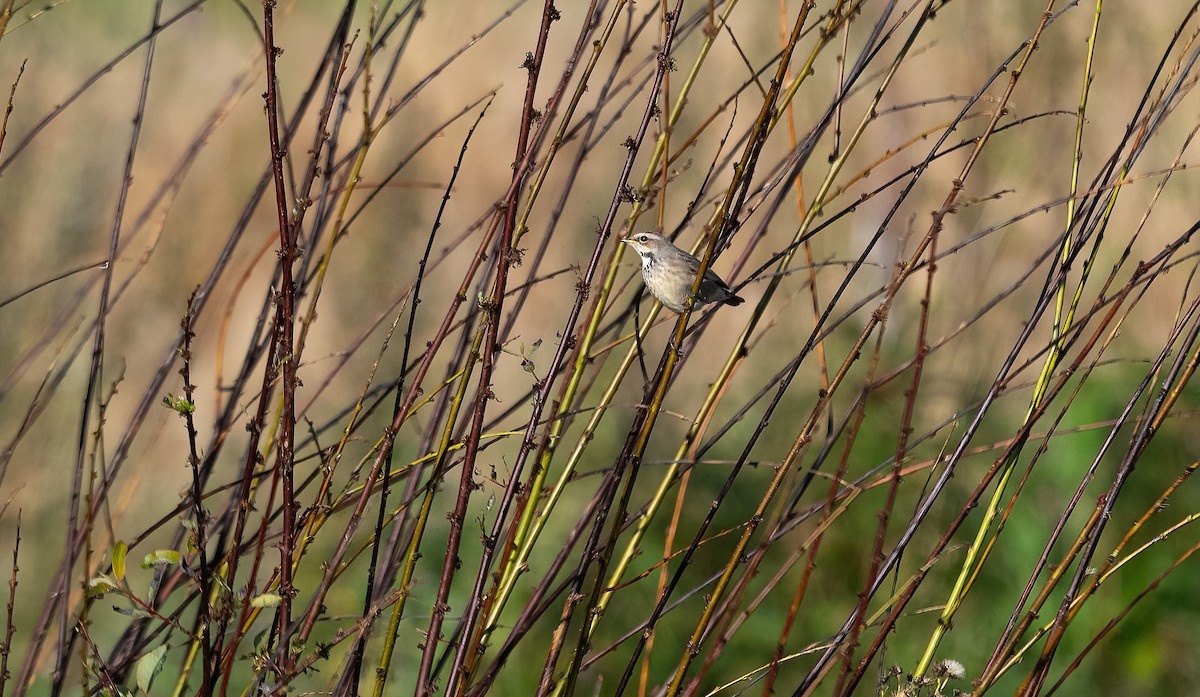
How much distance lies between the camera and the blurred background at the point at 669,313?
11.7 feet

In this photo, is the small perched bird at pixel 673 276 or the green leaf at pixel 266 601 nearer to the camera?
the green leaf at pixel 266 601

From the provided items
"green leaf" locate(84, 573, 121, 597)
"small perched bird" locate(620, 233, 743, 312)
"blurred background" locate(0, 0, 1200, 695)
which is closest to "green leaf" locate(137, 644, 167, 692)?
"green leaf" locate(84, 573, 121, 597)

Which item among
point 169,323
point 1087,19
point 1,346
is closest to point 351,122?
point 169,323

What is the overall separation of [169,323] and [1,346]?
118 centimetres

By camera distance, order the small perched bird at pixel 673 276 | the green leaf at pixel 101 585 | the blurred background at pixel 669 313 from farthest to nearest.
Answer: the blurred background at pixel 669 313
the small perched bird at pixel 673 276
the green leaf at pixel 101 585

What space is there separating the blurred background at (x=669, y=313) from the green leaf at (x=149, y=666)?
0.26 meters

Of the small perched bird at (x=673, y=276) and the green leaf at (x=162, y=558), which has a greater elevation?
the small perched bird at (x=673, y=276)

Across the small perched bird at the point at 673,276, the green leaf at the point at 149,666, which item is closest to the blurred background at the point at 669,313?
the small perched bird at the point at 673,276

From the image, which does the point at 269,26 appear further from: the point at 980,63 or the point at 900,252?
the point at 980,63

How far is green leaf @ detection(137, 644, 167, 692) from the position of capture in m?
1.21

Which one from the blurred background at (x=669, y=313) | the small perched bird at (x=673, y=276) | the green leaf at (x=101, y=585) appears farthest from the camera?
the blurred background at (x=669, y=313)

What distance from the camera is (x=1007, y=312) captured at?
14.7ft

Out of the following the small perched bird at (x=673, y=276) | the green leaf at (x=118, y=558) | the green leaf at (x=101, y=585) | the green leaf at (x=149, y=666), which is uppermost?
the small perched bird at (x=673, y=276)

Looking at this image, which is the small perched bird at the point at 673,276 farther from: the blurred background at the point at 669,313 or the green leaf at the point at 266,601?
the green leaf at the point at 266,601
